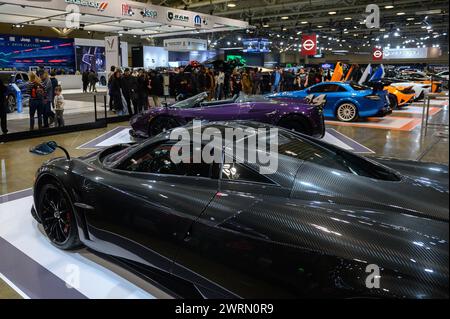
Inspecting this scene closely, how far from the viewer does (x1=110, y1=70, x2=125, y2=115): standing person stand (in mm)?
11812

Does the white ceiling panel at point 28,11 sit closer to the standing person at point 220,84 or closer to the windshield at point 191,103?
the standing person at point 220,84

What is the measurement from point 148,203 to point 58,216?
1210 mm

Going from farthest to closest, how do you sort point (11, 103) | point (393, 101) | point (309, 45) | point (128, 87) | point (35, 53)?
point (35, 53) < point (309, 45) < point (393, 101) < point (11, 103) < point (128, 87)

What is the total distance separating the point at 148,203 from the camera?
2430mm

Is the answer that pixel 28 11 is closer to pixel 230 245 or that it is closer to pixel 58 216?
pixel 58 216

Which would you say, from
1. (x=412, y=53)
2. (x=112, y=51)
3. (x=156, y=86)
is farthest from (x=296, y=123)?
(x=412, y=53)

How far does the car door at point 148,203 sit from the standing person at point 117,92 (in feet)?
31.5

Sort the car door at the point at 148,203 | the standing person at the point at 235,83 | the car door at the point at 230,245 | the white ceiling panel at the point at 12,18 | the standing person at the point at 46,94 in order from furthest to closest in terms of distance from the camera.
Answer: the white ceiling panel at the point at 12,18
the standing person at the point at 235,83
the standing person at the point at 46,94
the car door at the point at 148,203
the car door at the point at 230,245

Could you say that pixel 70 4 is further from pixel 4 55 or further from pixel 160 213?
pixel 4 55

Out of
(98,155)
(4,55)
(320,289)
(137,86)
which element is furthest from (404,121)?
(4,55)

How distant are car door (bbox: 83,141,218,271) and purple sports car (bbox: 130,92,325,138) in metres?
4.65

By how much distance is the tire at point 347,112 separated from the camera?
10.9 meters

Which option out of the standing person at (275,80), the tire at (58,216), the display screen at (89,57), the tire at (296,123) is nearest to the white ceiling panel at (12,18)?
the display screen at (89,57)

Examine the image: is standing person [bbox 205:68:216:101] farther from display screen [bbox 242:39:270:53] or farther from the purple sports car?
display screen [bbox 242:39:270:53]
